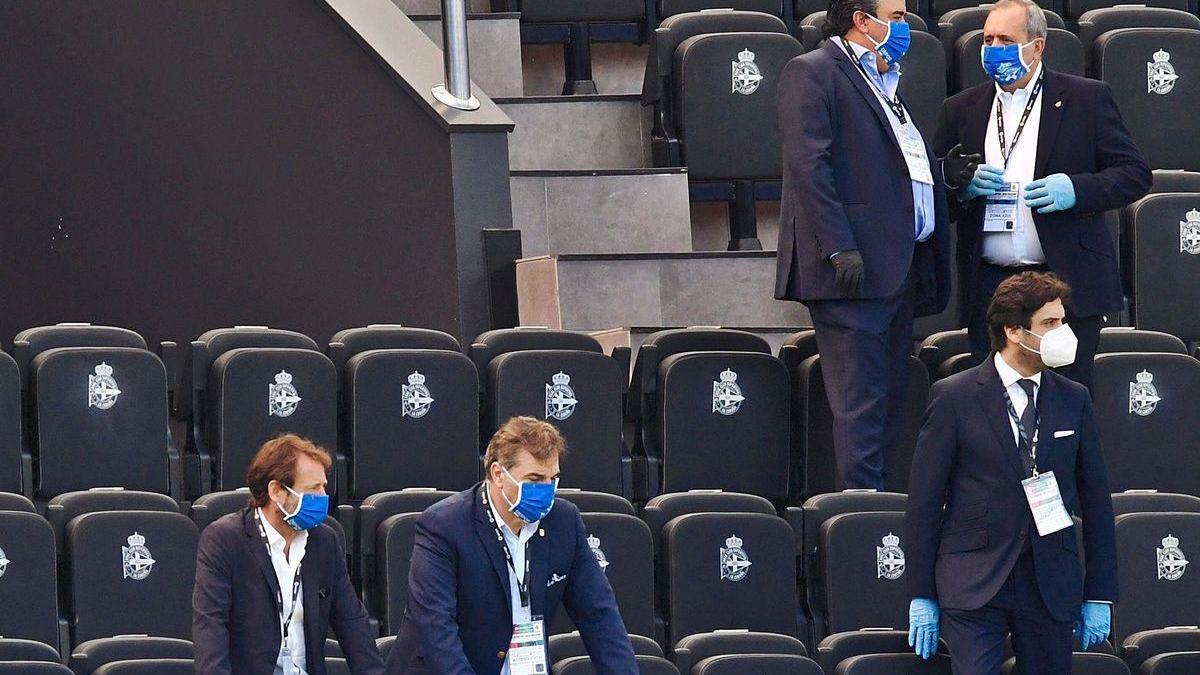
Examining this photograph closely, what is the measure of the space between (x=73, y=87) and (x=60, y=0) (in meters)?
0.25

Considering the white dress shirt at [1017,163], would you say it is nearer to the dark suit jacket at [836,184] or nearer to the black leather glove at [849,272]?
the dark suit jacket at [836,184]

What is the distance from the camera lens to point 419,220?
18.3 ft

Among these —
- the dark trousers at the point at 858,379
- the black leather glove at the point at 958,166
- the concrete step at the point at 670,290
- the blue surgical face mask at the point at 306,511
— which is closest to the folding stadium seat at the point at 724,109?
the concrete step at the point at 670,290

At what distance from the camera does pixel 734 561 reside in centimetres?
433

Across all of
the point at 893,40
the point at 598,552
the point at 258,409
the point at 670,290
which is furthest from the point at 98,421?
the point at 893,40

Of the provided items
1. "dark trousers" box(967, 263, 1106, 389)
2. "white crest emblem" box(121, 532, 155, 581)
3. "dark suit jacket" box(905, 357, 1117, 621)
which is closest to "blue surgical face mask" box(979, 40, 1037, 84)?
"dark trousers" box(967, 263, 1106, 389)

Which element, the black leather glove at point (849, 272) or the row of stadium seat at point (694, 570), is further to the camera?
the black leather glove at point (849, 272)

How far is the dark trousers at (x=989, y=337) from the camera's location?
453cm

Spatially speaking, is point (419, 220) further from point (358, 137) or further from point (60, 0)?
point (60, 0)

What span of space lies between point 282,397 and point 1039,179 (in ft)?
5.21

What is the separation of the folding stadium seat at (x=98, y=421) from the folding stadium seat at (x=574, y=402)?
27.1 inches

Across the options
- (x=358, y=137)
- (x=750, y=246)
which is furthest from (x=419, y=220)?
(x=750, y=246)

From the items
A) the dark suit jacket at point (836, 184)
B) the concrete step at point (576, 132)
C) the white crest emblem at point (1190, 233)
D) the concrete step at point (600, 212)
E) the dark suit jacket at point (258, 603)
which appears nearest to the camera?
the dark suit jacket at point (258, 603)

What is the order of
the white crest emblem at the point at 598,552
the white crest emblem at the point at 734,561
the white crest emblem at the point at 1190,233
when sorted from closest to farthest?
the white crest emblem at the point at 598,552
the white crest emblem at the point at 734,561
the white crest emblem at the point at 1190,233
